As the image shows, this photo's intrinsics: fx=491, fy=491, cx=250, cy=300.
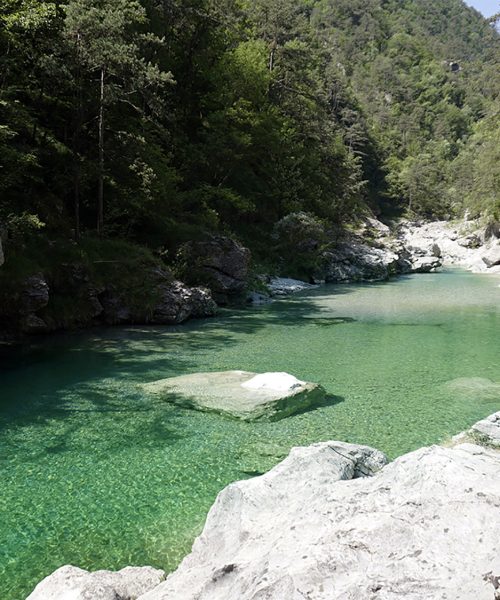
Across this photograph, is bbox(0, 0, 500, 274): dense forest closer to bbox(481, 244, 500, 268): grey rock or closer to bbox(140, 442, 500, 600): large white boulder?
Answer: bbox(481, 244, 500, 268): grey rock

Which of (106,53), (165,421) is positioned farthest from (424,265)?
(165,421)

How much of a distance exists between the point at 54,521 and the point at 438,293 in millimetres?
27118

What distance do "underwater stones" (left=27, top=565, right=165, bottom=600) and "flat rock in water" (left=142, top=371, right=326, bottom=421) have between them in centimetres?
523

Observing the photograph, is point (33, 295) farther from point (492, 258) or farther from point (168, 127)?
point (492, 258)

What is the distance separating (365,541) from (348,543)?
101mm

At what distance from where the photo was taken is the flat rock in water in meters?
9.40

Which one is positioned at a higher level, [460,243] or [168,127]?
[168,127]

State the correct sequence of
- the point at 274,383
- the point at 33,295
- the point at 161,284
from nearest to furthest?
the point at 274,383, the point at 33,295, the point at 161,284

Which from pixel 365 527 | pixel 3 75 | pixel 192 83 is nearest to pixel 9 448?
pixel 365 527

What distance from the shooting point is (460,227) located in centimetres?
6669

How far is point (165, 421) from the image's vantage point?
913 centimetres

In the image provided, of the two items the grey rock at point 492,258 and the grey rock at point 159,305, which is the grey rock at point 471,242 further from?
the grey rock at point 159,305

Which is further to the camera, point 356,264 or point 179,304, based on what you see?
point 356,264

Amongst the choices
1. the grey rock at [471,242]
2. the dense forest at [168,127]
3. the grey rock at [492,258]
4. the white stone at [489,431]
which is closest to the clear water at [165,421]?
the white stone at [489,431]
